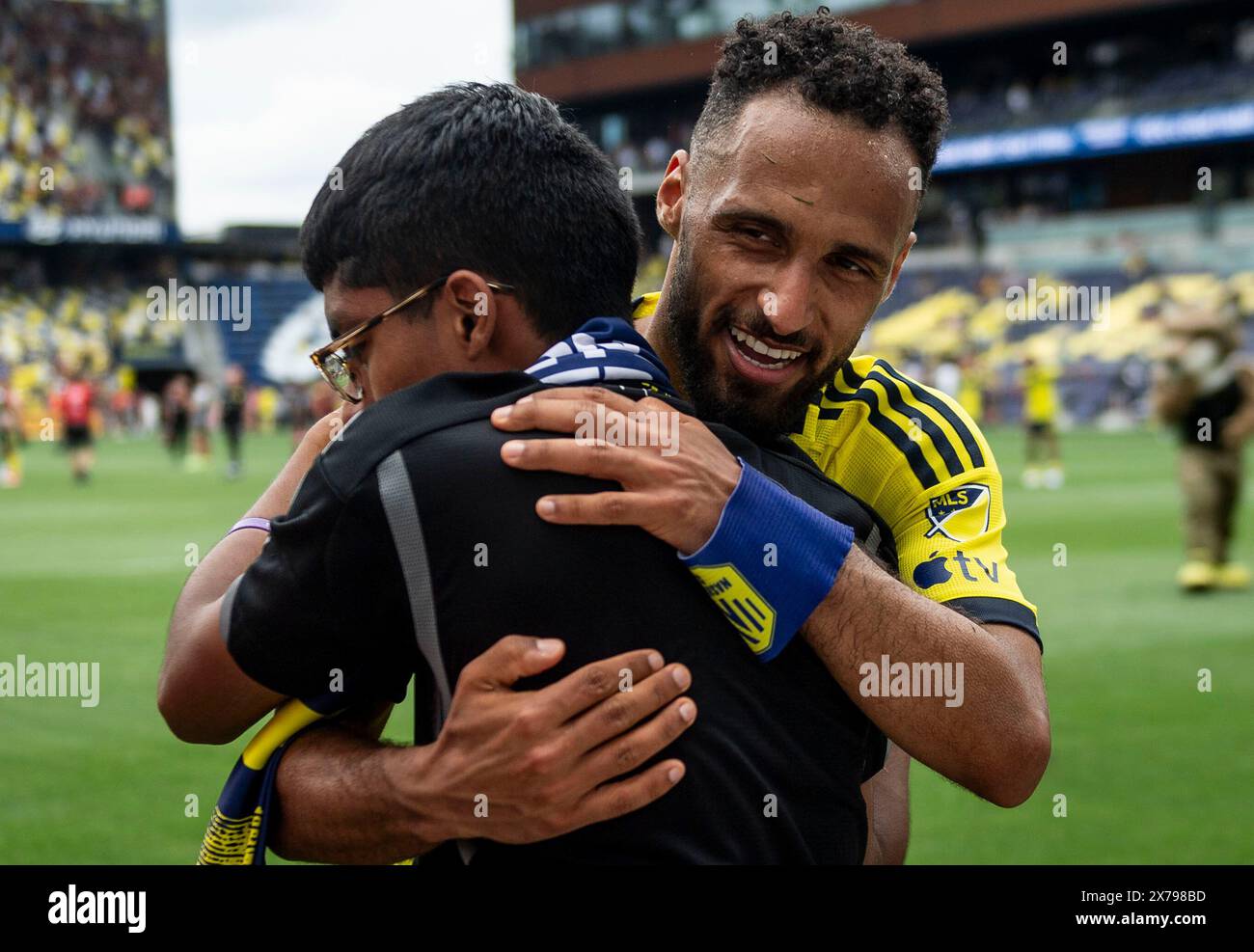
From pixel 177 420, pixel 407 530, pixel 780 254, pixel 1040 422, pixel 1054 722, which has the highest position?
pixel 780 254

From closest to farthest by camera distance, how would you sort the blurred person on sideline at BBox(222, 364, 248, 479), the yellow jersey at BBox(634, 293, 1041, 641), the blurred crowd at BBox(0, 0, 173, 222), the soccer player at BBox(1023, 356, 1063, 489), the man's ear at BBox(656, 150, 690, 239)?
1. the yellow jersey at BBox(634, 293, 1041, 641)
2. the man's ear at BBox(656, 150, 690, 239)
3. the soccer player at BBox(1023, 356, 1063, 489)
4. the blurred person on sideline at BBox(222, 364, 248, 479)
5. the blurred crowd at BBox(0, 0, 173, 222)

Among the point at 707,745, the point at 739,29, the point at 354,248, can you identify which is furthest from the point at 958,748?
the point at 739,29

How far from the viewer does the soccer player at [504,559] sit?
5.59ft

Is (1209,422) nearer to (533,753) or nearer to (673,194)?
(673,194)

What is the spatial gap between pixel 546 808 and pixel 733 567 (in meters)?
0.40

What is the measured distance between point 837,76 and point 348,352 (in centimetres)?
103

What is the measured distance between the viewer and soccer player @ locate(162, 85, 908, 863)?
1.71 metres

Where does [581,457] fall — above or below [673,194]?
below

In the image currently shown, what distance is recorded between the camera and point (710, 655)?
5.97ft

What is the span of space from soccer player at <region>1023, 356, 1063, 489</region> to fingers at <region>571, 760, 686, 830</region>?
19522 millimetres

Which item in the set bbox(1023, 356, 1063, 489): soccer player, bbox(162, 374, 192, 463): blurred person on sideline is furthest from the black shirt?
bbox(162, 374, 192, 463): blurred person on sideline

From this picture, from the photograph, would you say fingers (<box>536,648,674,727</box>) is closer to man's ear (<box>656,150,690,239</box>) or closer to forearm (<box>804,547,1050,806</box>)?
forearm (<box>804,547,1050,806</box>)

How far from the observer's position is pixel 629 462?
1.81 meters

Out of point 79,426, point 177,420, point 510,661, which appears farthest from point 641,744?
point 177,420
